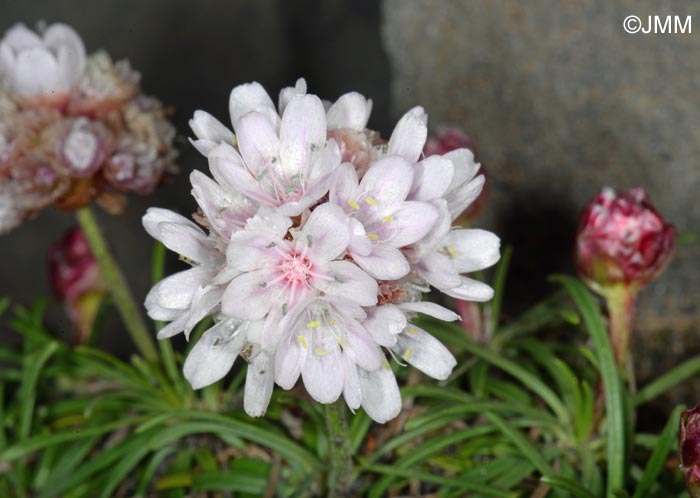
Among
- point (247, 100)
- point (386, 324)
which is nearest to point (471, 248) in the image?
point (386, 324)

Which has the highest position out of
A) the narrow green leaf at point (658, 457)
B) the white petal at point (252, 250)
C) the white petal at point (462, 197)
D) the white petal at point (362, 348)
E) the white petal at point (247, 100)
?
the white petal at point (247, 100)

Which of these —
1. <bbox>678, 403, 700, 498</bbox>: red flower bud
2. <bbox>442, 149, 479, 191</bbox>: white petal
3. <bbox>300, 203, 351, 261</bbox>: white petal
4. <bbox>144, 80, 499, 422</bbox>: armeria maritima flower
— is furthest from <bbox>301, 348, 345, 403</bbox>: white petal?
<bbox>678, 403, 700, 498</bbox>: red flower bud

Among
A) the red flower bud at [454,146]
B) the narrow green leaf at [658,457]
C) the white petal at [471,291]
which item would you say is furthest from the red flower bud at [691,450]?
the red flower bud at [454,146]

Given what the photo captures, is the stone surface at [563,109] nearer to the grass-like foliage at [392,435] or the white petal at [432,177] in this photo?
the grass-like foliage at [392,435]

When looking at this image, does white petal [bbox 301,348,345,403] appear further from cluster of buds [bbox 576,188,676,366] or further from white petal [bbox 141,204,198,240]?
cluster of buds [bbox 576,188,676,366]

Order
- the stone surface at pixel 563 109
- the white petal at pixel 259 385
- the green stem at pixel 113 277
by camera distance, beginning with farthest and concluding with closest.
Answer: the stone surface at pixel 563 109 → the green stem at pixel 113 277 → the white petal at pixel 259 385

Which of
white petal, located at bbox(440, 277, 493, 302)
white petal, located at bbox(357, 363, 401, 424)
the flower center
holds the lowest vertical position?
white petal, located at bbox(357, 363, 401, 424)

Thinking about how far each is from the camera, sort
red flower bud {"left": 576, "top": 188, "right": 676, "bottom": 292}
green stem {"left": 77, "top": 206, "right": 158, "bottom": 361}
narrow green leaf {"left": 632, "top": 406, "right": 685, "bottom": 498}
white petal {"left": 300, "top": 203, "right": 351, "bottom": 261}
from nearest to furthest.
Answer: white petal {"left": 300, "top": 203, "right": 351, "bottom": 261} → narrow green leaf {"left": 632, "top": 406, "right": 685, "bottom": 498} → red flower bud {"left": 576, "top": 188, "right": 676, "bottom": 292} → green stem {"left": 77, "top": 206, "right": 158, "bottom": 361}
